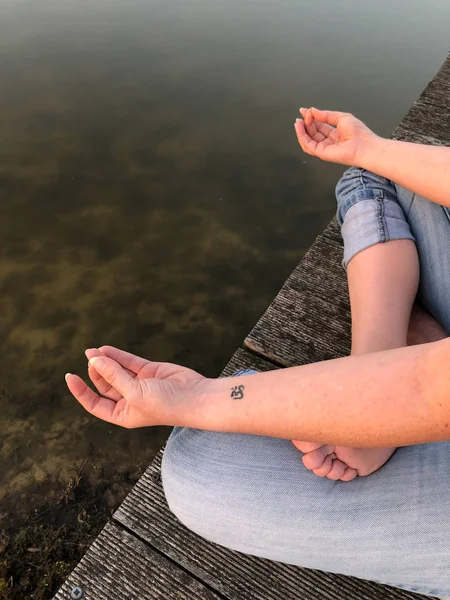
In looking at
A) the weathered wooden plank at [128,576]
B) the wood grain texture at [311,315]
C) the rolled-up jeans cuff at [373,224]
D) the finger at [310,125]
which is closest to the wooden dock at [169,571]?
the weathered wooden plank at [128,576]

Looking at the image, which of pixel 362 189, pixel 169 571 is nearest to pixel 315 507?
pixel 169 571

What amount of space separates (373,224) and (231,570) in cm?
115

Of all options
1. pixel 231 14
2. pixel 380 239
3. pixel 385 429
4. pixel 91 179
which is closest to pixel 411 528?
pixel 385 429

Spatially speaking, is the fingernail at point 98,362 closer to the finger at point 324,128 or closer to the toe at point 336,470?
the toe at point 336,470

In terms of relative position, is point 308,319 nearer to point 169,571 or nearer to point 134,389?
point 134,389

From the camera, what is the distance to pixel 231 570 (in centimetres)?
144

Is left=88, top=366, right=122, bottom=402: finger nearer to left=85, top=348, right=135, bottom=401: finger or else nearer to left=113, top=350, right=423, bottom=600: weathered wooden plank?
left=85, top=348, right=135, bottom=401: finger

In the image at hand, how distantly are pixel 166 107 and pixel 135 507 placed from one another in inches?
148

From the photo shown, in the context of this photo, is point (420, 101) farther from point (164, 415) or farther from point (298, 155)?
point (164, 415)

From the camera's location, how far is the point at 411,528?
3.59 feet

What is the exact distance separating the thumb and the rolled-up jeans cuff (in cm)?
80

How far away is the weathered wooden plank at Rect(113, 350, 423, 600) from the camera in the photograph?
1.39 meters

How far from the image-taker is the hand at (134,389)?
125 centimetres

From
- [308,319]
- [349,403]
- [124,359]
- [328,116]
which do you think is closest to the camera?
[349,403]
